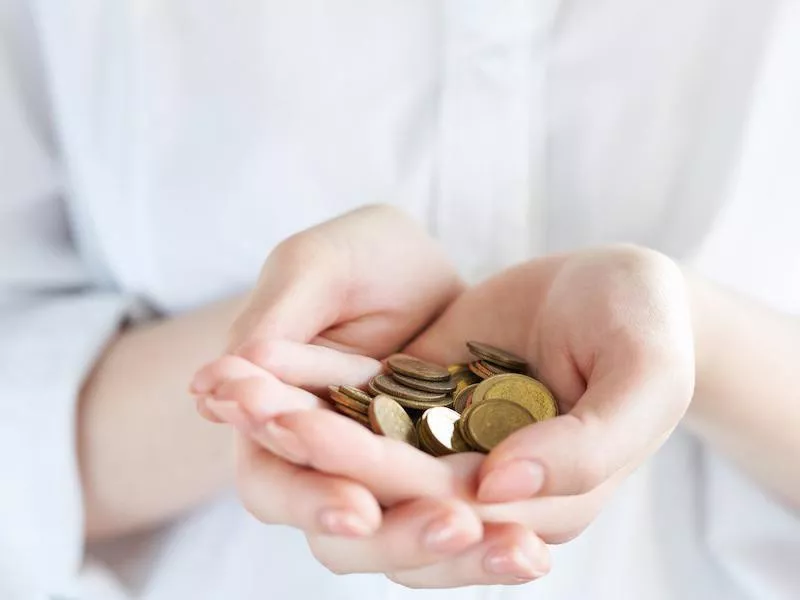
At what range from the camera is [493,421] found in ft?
2.24

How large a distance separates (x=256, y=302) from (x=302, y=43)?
0.40 meters

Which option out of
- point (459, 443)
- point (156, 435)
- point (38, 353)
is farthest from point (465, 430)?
point (38, 353)

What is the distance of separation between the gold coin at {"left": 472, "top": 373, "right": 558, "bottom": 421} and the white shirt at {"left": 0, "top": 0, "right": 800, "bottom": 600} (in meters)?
0.33

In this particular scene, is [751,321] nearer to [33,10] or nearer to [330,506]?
[330,506]

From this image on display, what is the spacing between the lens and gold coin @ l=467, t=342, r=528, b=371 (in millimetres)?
772

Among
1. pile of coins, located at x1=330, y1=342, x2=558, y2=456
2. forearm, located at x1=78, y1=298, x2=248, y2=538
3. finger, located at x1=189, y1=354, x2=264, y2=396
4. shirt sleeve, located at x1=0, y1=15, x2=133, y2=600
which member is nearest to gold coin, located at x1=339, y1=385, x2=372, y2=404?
pile of coins, located at x1=330, y1=342, x2=558, y2=456

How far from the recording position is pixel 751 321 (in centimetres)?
89

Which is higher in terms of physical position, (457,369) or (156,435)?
(457,369)

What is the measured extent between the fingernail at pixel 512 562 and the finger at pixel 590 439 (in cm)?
3

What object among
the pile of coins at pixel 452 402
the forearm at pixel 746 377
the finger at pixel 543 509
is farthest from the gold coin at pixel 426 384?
the forearm at pixel 746 377

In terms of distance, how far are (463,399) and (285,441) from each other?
0.81ft

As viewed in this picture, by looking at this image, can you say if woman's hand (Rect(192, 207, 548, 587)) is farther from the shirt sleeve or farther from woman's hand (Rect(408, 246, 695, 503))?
the shirt sleeve

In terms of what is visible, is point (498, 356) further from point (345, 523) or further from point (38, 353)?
point (38, 353)

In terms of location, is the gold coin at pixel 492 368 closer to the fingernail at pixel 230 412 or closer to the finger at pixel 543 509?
the finger at pixel 543 509
